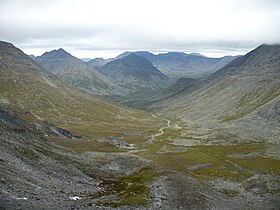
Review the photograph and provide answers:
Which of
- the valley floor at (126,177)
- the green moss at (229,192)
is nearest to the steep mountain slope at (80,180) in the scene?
the valley floor at (126,177)

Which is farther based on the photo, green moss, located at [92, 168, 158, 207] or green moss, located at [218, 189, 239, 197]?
green moss, located at [218, 189, 239, 197]

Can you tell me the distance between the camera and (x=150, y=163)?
318ft

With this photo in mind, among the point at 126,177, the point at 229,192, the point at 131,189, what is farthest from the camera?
the point at 126,177

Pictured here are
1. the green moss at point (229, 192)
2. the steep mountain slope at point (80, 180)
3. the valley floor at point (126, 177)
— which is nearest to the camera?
the steep mountain slope at point (80, 180)

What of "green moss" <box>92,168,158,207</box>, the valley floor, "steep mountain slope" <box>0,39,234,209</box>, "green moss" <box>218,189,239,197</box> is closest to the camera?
"steep mountain slope" <box>0,39,234,209</box>

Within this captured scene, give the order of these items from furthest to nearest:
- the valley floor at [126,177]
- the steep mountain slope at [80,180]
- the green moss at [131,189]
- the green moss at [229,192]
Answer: the green moss at [229,192], the green moss at [131,189], the valley floor at [126,177], the steep mountain slope at [80,180]

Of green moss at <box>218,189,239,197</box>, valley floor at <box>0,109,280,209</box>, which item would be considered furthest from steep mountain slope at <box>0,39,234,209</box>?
green moss at <box>218,189,239,197</box>

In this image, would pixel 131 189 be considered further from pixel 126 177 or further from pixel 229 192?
pixel 229 192

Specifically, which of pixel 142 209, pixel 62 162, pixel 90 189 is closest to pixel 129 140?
pixel 62 162

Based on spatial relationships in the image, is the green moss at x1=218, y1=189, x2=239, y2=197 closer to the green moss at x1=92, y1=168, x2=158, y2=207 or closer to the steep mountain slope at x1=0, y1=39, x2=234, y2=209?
the steep mountain slope at x1=0, y1=39, x2=234, y2=209

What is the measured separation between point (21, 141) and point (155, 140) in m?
81.3

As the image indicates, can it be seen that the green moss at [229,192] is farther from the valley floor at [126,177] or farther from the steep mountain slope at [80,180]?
the steep mountain slope at [80,180]

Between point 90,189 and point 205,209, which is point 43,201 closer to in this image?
point 90,189

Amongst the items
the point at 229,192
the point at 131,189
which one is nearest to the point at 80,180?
the point at 131,189
